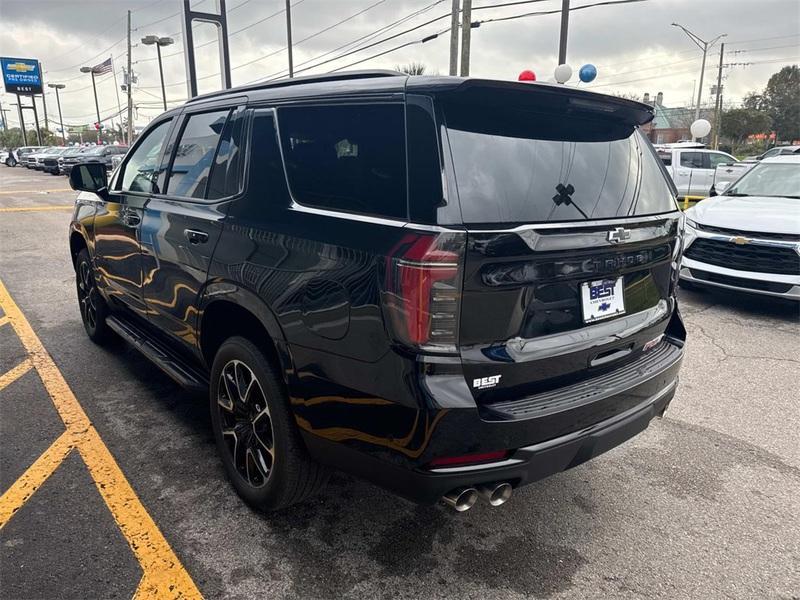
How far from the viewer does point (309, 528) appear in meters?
2.69

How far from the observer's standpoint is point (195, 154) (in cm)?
326

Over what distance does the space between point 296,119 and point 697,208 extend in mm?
5997

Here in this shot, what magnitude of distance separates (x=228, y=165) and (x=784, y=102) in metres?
74.0

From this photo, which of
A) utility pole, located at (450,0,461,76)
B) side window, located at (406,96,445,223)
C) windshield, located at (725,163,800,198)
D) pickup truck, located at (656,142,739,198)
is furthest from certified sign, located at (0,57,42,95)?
side window, located at (406,96,445,223)

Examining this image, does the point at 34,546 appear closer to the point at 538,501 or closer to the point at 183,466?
the point at 183,466

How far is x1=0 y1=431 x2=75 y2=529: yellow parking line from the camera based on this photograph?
9.11ft

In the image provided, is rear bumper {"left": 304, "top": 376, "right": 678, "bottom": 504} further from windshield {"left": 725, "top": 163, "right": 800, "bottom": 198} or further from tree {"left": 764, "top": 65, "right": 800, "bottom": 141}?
tree {"left": 764, "top": 65, "right": 800, "bottom": 141}

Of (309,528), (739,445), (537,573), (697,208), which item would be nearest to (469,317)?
(537,573)

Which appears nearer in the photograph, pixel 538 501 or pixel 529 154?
pixel 529 154

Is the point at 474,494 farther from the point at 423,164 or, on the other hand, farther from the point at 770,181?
the point at 770,181

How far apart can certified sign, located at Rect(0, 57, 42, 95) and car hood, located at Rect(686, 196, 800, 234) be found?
90254 millimetres

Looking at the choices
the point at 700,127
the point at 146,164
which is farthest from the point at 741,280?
the point at 700,127

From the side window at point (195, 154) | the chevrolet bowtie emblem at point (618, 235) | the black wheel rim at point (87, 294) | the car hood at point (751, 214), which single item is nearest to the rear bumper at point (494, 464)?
the chevrolet bowtie emblem at point (618, 235)

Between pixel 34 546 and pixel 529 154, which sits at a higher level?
pixel 529 154
